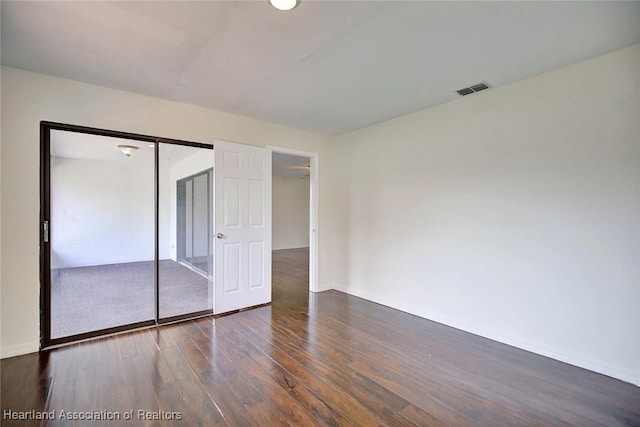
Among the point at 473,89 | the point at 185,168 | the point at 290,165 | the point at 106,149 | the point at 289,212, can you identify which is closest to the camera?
the point at 473,89

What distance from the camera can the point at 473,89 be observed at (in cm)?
301

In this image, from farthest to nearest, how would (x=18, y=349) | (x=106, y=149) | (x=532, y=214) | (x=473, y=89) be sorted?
(x=106, y=149) → (x=473, y=89) → (x=532, y=214) → (x=18, y=349)

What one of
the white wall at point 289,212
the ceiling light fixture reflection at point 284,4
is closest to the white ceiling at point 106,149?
the ceiling light fixture reflection at point 284,4

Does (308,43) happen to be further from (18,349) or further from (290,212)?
(290,212)

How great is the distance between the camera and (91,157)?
3.10m

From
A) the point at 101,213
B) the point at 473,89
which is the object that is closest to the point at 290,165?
the point at 101,213

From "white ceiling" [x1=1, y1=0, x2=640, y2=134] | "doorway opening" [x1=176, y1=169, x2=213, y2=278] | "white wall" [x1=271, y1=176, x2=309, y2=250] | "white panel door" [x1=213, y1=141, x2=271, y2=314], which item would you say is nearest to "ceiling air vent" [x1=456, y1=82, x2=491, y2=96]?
"white ceiling" [x1=1, y1=0, x2=640, y2=134]

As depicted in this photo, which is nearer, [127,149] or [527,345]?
[527,345]

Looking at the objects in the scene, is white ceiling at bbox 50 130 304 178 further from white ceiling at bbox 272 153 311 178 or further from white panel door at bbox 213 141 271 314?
white ceiling at bbox 272 153 311 178

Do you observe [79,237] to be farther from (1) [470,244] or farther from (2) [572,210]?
(2) [572,210]

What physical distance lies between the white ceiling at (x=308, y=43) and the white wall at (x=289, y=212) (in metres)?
6.74

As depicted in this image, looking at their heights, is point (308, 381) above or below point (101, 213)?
below

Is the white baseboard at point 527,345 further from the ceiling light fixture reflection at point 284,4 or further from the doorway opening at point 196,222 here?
the ceiling light fixture reflection at point 284,4

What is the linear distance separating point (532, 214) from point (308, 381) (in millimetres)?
2520
